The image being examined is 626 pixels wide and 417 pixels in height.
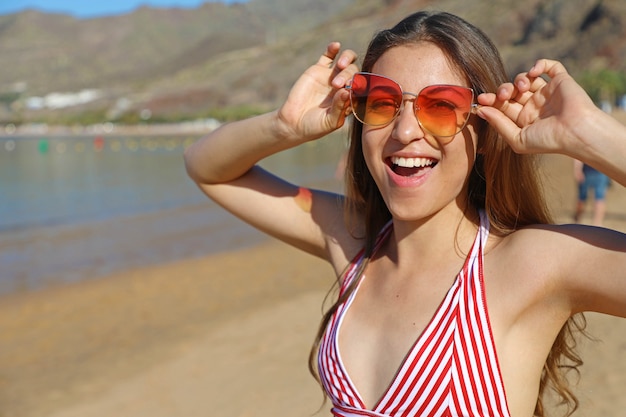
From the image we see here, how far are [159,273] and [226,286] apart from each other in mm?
1452

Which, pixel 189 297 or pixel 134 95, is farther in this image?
pixel 134 95

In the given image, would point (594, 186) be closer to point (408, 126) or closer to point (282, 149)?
point (282, 149)

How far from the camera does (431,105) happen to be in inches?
68.2

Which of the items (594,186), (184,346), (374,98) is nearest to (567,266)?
(374,98)

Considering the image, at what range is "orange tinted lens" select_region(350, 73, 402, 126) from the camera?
1797 mm

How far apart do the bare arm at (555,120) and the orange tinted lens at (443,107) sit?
0.15 feet

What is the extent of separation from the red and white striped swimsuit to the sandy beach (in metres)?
1.82

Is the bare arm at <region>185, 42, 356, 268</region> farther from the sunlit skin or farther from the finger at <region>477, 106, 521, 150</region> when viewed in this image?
the finger at <region>477, 106, 521, 150</region>

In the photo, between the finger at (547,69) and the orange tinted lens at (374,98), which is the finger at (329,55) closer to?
the orange tinted lens at (374,98)

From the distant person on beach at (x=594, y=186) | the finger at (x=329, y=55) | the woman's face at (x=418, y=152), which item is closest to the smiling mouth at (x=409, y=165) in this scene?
the woman's face at (x=418, y=152)

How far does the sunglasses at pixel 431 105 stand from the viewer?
1734 mm

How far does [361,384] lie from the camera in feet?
5.91

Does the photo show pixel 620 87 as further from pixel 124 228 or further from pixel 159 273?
pixel 159 273

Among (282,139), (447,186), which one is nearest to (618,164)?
(447,186)
